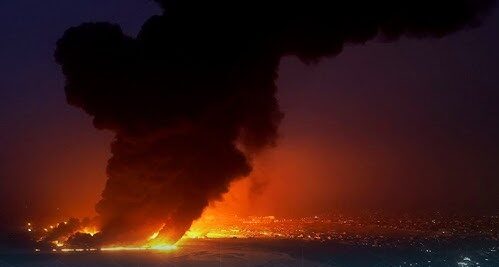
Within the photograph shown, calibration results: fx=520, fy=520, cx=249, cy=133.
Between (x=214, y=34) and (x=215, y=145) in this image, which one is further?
(x=215, y=145)

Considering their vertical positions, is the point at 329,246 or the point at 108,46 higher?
the point at 108,46

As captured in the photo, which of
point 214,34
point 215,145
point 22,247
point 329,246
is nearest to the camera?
point 214,34

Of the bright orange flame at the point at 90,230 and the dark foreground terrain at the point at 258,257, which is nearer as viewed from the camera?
the dark foreground terrain at the point at 258,257

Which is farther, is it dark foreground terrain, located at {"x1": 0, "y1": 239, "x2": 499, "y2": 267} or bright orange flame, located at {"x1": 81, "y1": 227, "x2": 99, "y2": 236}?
bright orange flame, located at {"x1": 81, "y1": 227, "x2": 99, "y2": 236}

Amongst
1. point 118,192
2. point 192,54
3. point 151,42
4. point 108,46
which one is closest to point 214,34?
point 192,54

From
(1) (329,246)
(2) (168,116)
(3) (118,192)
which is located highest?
(2) (168,116)

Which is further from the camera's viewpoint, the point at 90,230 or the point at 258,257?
the point at 90,230

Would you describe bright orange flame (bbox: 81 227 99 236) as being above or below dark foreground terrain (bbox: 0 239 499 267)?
above

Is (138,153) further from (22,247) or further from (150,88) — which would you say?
(22,247)

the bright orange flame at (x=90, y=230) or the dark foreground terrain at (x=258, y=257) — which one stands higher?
the bright orange flame at (x=90, y=230)

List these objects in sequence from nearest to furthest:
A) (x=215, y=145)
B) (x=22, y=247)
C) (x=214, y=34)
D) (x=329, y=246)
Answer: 1. (x=214, y=34)
2. (x=215, y=145)
3. (x=22, y=247)
4. (x=329, y=246)

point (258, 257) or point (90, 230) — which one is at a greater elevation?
point (90, 230)
